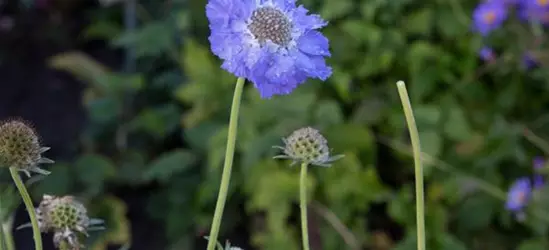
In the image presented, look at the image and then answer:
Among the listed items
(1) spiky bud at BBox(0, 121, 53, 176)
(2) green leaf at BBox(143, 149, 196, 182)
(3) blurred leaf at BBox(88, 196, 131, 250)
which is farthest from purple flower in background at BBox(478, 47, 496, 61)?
(1) spiky bud at BBox(0, 121, 53, 176)

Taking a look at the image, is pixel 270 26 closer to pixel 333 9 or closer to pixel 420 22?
pixel 333 9

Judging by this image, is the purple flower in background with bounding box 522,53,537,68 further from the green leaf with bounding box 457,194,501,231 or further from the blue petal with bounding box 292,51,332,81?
the blue petal with bounding box 292,51,332,81

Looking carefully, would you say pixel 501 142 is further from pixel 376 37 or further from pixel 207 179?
pixel 207 179

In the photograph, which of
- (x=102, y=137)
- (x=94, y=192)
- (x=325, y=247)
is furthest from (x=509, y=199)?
(x=102, y=137)

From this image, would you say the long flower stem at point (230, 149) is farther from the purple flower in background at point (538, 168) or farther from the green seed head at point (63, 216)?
the purple flower in background at point (538, 168)

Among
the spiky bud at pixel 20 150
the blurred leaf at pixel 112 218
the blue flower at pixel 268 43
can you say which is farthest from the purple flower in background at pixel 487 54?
the spiky bud at pixel 20 150
